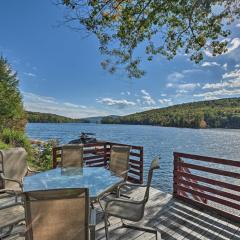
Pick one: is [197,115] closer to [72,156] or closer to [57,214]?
[72,156]

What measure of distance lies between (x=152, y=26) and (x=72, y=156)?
12.2 feet

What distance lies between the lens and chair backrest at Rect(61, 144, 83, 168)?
15.2 feet

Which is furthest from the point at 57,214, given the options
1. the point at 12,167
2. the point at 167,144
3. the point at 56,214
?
the point at 167,144

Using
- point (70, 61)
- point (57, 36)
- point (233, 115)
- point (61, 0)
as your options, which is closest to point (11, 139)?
point (57, 36)

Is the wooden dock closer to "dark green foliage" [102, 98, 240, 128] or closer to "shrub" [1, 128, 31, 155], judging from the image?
"shrub" [1, 128, 31, 155]

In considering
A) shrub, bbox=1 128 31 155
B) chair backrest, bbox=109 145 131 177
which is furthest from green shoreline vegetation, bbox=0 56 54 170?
chair backrest, bbox=109 145 131 177

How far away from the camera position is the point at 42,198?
1719 mm

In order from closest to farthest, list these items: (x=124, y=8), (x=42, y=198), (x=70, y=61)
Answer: (x=42, y=198)
(x=124, y=8)
(x=70, y=61)

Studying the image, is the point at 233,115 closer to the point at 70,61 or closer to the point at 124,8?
the point at 70,61

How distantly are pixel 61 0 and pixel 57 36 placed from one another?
25.3 feet

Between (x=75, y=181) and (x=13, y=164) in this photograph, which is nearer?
(x=75, y=181)

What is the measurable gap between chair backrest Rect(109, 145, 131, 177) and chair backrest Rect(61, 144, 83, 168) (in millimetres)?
723

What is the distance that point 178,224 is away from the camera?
3.59m

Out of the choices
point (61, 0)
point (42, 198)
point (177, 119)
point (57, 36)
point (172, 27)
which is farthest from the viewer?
point (177, 119)
